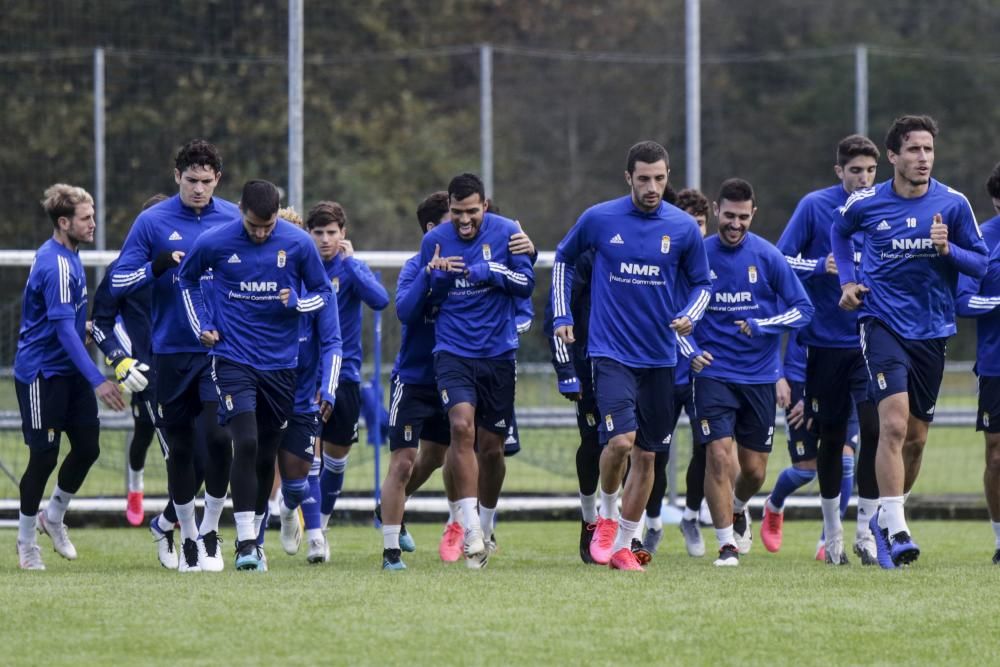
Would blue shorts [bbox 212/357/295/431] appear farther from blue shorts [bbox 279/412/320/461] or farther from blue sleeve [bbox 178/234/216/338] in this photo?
blue shorts [bbox 279/412/320/461]

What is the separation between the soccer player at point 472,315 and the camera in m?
10.3

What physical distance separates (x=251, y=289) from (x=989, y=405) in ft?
14.1

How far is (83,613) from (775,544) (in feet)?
18.7

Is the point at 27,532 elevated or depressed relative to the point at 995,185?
depressed

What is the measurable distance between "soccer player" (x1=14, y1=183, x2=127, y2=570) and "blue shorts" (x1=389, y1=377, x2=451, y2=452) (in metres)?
1.66

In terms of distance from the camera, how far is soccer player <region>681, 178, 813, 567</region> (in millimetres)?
10820

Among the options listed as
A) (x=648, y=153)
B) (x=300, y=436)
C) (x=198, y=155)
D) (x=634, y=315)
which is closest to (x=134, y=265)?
(x=198, y=155)

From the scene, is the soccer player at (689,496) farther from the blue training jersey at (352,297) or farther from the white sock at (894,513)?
the white sock at (894,513)

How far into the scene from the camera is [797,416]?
11.9 m

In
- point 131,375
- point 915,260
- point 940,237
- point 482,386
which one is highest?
point 940,237

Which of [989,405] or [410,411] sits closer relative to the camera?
[989,405]

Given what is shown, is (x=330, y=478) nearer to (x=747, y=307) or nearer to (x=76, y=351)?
(x=76, y=351)

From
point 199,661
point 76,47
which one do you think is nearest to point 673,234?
point 199,661

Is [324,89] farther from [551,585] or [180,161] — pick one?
[551,585]
